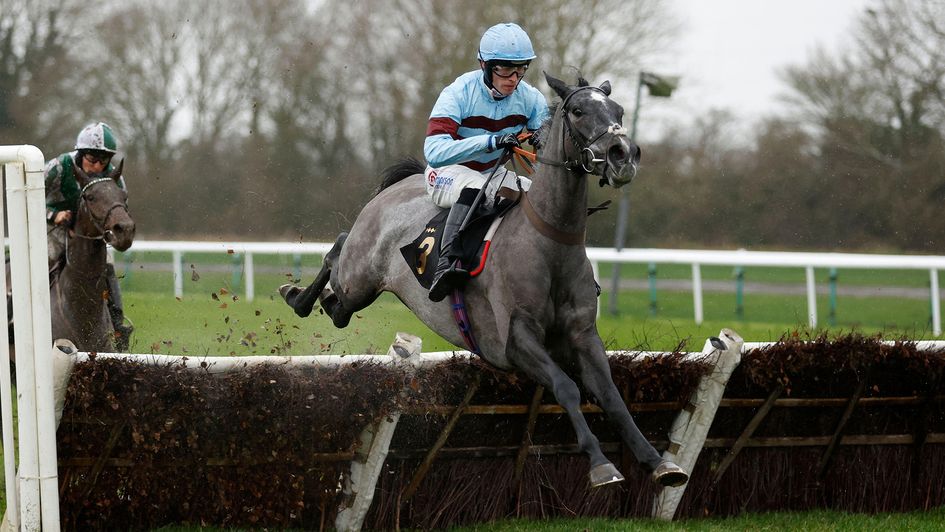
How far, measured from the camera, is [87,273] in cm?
581

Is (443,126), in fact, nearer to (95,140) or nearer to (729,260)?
(95,140)

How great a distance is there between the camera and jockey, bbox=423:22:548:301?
487 centimetres

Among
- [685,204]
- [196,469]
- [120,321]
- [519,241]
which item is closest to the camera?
[196,469]

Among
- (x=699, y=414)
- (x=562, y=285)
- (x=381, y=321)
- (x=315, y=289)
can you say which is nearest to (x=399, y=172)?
(x=315, y=289)

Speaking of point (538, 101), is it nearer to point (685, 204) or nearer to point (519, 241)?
point (519, 241)

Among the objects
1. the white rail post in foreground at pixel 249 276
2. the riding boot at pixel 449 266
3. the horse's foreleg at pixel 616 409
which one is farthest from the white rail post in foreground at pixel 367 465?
the white rail post in foreground at pixel 249 276

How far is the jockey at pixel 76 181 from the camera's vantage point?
6059 mm

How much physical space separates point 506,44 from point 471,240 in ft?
2.84

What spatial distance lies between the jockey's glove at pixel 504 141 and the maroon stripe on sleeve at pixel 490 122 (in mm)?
338

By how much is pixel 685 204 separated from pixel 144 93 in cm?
737

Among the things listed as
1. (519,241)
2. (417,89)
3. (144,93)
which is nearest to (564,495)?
(519,241)

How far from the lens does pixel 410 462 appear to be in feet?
15.5

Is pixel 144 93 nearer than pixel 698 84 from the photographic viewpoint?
Yes

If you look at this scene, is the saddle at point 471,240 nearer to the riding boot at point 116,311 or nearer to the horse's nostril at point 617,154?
the horse's nostril at point 617,154
